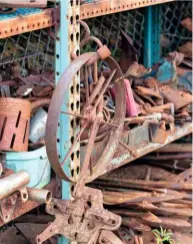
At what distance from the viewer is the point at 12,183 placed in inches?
98.7

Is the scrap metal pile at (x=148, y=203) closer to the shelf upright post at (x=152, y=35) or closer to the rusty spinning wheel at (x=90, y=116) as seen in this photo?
the rusty spinning wheel at (x=90, y=116)

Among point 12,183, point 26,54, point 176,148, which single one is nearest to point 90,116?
point 12,183

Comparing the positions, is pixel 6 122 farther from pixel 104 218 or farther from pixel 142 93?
pixel 142 93

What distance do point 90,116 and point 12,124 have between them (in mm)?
347

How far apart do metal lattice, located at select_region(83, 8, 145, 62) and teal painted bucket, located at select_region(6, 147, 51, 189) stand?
1.71 m

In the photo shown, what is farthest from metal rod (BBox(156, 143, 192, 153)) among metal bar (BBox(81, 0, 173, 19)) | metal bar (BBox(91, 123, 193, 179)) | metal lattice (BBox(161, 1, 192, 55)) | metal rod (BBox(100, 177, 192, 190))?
metal bar (BBox(81, 0, 173, 19))

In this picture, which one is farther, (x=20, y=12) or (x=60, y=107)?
(x=20, y=12)

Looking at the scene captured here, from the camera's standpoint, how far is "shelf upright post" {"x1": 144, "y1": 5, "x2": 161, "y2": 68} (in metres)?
4.88

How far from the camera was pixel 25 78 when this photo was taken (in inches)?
141

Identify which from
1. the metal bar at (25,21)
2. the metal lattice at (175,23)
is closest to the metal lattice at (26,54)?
the metal bar at (25,21)

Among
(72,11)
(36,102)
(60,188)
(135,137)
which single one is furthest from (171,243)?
(72,11)

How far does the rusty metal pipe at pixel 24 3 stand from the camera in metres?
2.64

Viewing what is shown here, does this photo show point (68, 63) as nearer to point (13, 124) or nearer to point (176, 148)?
point (13, 124)

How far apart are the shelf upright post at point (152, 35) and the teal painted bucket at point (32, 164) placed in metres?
2.14
